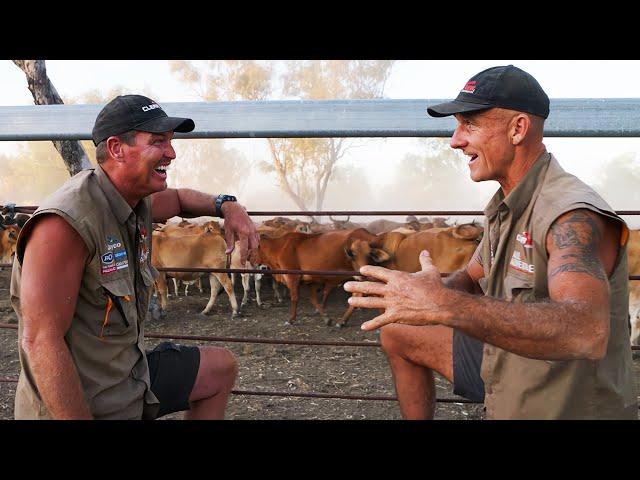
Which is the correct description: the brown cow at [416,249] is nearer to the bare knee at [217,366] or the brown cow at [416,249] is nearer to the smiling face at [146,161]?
the bare knee at [217,366]

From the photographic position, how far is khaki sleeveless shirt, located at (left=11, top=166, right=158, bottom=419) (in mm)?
2047

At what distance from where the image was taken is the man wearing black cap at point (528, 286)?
156 centimetres

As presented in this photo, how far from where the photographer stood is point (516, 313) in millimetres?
1561

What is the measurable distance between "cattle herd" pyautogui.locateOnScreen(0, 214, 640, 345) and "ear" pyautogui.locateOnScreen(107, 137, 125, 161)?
6948 mm

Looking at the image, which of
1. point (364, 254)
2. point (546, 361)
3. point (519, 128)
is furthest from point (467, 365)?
point (364, 254)

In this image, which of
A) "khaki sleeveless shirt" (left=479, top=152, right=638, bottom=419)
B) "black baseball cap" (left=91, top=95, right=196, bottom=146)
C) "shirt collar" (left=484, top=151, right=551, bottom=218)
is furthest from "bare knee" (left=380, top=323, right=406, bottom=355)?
"black baseball cap" (left=91, top=95, right=196, bottom=146)

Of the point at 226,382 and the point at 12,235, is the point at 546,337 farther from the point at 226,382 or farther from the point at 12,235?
the point at 12,235

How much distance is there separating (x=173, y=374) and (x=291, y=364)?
14.8 ft

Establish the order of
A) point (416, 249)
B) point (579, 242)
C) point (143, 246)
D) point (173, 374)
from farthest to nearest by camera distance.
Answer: point (416, 249) < point (173, 374) < point (143, 246) < point (579, 242)

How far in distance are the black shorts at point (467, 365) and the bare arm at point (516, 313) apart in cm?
81

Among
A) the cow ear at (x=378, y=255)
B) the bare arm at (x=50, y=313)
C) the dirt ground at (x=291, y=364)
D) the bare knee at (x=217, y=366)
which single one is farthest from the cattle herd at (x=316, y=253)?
the bare arm at (x=50, y=313)

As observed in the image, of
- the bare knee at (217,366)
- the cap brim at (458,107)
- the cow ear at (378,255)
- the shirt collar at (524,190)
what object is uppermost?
the cap brim at (458,107)

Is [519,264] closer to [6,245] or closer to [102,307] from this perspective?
[102,307]

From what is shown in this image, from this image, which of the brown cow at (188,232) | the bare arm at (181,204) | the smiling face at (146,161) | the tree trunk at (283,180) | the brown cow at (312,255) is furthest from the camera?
the tree trunk at (283,180)
